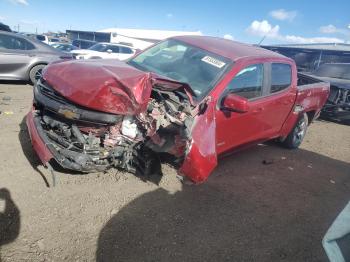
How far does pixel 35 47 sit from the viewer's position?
29.3 ft

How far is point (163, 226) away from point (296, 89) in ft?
11.7

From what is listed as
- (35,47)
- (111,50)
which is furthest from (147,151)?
(111,50)

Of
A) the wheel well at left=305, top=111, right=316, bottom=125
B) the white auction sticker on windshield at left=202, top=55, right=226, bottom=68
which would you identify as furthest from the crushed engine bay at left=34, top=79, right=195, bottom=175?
the wheel well at left=305, top=111, right=316, bottom=125

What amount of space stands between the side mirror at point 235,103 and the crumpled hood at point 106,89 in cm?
97

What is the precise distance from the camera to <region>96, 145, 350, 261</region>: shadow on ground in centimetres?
300

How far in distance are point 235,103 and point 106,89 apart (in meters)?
1.47

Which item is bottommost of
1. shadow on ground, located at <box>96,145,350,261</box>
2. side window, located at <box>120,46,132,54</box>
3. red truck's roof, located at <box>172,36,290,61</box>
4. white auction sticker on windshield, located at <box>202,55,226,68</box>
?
shadow on ground, located at <box>96,145,350,261</box>

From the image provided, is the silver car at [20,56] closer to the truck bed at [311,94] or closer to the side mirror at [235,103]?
the side mirror at [235,103]

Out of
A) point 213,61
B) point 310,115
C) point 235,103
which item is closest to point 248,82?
point 213,61

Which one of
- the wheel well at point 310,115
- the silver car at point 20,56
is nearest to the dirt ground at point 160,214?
the wheel well at point 310,115

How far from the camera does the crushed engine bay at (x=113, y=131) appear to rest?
3.36 m

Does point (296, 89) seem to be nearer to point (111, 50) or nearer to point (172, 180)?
point (172, 180)

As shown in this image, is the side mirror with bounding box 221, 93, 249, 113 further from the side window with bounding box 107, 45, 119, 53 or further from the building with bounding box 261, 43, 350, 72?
the building with bounding box 261, 43, 350, 72

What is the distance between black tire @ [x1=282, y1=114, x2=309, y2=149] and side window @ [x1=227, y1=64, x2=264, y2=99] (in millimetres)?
1991
